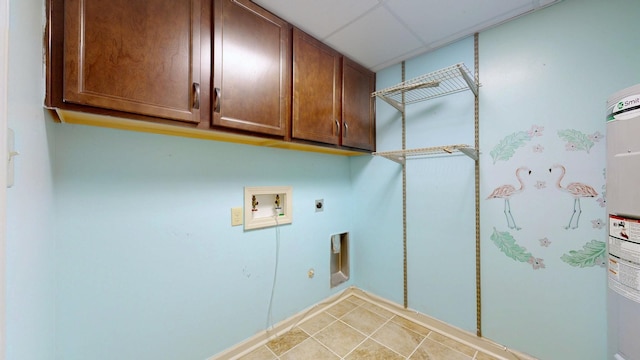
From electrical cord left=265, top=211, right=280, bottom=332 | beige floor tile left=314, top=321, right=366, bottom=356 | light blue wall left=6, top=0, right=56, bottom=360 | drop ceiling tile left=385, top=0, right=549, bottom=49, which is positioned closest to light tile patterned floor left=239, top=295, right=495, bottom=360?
beige floor tile left=314, top=321, right=366, bottom=356

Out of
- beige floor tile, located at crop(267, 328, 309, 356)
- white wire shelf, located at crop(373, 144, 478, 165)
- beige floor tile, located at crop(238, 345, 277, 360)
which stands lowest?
beige floor tile, located at crop(238, 345, 277, 360)

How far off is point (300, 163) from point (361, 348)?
1426 mm

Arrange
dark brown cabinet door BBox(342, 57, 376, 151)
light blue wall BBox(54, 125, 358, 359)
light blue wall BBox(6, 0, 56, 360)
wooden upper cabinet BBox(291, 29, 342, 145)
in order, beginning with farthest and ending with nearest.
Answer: dark brown cabinet door BBox(342, 57, 376, 151)
wooden upper cabinet BBox(291, 29, 342, 145)
light blue wall BBox(54, 125, 358, 359)
light blue wall BBox(6, 0, 56, 360)

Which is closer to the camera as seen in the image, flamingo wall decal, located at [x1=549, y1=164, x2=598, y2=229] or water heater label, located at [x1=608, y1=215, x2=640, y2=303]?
water heater label, located at [x1=608, y1=215, x2=640, y2=303]

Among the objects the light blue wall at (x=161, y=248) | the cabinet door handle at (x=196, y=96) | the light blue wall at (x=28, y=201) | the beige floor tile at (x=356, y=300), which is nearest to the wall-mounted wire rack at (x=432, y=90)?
the light blue wall at (x=161, y=248)

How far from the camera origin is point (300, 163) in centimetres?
193

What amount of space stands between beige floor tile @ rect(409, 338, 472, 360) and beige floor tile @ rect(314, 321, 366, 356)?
0.38m

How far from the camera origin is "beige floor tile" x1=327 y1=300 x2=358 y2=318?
77.5 inches

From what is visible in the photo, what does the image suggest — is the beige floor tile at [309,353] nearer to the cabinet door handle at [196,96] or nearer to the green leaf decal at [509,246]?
the green leaf decal at [509,246]

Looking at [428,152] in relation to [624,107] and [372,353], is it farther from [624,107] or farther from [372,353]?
[372,353]

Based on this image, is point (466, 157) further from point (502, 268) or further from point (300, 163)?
point (300, 163)

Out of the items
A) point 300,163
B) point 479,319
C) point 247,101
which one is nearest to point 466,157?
point 479,319

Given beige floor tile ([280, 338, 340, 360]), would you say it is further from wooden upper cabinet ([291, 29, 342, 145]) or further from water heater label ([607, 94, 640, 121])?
water heater label ([607, 94, 640, 121])

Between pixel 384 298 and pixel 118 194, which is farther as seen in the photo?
pixel 384 298
